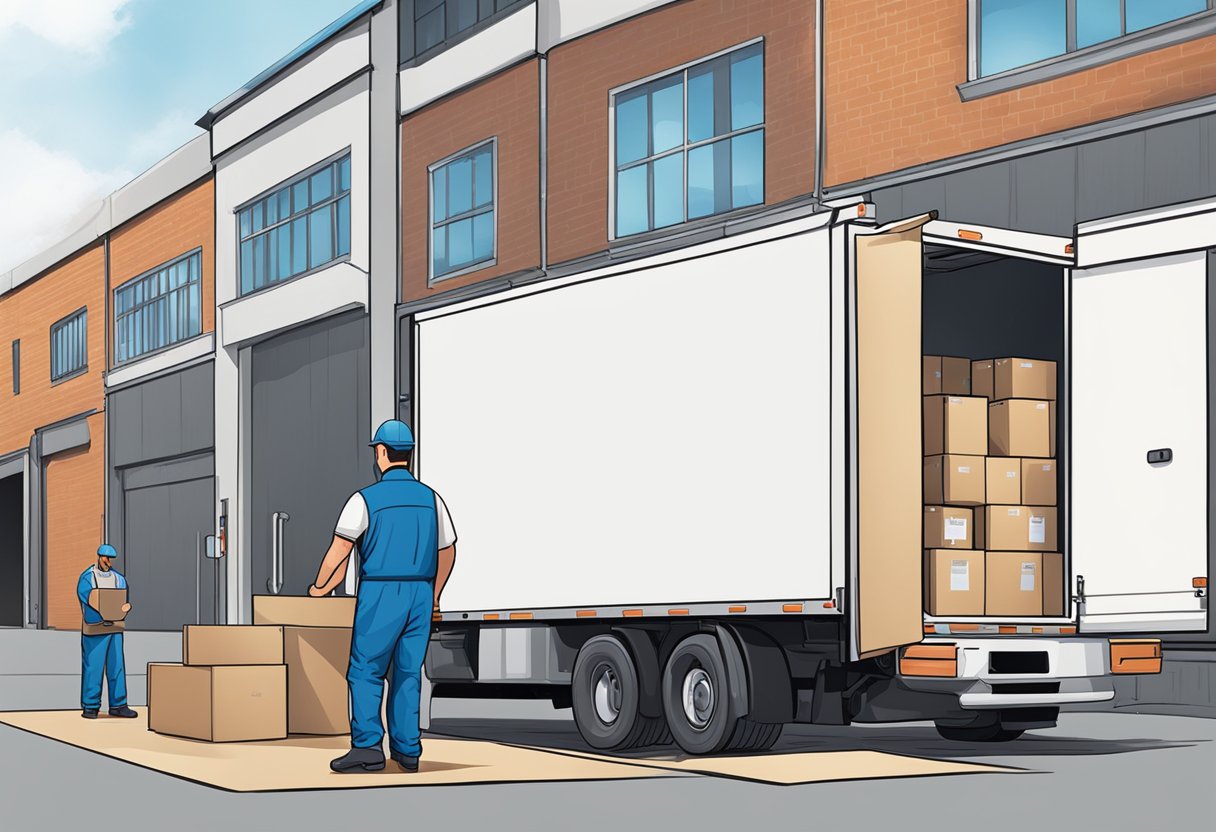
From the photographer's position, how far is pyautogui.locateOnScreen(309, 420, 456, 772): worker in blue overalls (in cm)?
1089

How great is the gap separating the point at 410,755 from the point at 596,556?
7.50 feet

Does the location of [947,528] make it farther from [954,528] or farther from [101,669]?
[101,669]

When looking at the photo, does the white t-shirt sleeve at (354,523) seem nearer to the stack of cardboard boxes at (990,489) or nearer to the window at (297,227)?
the stack of cardboard boxes at (990,489)

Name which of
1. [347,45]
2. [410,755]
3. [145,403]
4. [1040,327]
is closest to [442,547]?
[410,755]

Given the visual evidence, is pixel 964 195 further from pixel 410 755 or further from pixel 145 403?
pixel 145 403

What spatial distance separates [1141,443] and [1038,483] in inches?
27.5

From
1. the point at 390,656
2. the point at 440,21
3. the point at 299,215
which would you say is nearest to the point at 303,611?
the point at 390,656

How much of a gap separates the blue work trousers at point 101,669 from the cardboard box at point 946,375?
803 centimetres

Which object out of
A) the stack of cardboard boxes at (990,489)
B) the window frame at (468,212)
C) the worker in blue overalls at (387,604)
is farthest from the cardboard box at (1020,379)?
the window frame at (468,212)

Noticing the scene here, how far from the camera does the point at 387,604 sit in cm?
1090

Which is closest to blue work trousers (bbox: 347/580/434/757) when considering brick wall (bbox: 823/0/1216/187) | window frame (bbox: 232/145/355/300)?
brick wall (bbox: 823/0/1216/187)

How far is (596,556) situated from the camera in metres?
12.8

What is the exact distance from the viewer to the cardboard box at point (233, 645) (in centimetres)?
1373

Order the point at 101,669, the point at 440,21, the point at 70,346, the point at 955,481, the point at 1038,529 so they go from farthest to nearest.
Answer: the point at 70,346 < the point at 440,21 < the point at 101,669 < the point at 1038,529 < the point at 955,481
